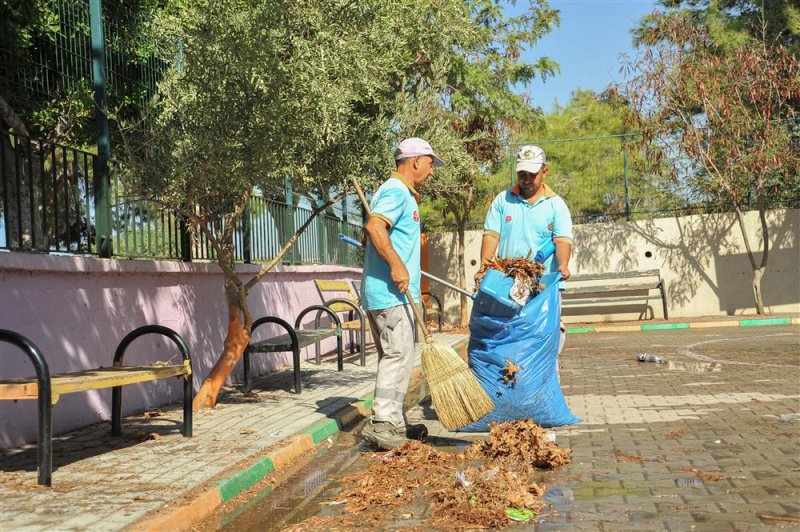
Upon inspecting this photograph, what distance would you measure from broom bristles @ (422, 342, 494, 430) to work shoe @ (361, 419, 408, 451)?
13.3 inches

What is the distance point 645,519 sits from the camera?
14.9 feet

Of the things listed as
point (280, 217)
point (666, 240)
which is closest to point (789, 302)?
point (666, 240)

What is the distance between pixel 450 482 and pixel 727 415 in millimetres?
3354

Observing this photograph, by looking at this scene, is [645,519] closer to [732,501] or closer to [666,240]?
[732,501]

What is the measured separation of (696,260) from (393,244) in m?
17.7

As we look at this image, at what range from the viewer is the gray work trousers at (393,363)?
6.67 metres

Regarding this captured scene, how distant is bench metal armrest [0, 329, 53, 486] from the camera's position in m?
5.18

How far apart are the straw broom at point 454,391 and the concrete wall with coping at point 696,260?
17.0m

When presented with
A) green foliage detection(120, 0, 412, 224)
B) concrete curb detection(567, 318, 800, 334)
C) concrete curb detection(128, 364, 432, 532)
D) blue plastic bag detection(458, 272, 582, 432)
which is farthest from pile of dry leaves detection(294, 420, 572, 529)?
concrete curb detection(567, 318, 800, 334)

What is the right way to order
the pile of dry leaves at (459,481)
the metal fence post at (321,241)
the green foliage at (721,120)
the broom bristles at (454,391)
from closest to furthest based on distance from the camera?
1. the pile of dry leaves at (459,481)
2. the broom bristles at (454,391)
3. the metal fence post at (321,241)
4. the green foliage at (721,120)

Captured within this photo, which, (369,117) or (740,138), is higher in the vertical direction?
(740,138)

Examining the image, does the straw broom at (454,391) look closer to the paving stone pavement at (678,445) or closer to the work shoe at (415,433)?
the work shoe at (415,433)

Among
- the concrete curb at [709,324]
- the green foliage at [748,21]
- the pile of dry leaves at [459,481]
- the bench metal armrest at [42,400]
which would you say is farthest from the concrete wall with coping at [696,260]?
the bench metal armrest at [42,400]

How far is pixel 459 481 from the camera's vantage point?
5062 millimetres
